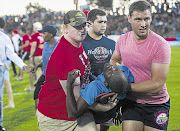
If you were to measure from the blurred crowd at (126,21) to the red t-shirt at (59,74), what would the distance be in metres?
40.6

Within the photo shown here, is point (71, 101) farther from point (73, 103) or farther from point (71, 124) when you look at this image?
point (71, 124)

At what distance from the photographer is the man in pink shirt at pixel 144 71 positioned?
10.7 feet

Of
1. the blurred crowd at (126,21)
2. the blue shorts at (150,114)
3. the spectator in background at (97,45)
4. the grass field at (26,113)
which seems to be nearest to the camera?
the blue shorts at (150,114)

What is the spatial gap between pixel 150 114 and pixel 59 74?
4.27 ft

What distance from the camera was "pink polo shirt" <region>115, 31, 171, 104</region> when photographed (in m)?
3.31

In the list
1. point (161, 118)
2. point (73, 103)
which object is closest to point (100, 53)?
point (161, 118)

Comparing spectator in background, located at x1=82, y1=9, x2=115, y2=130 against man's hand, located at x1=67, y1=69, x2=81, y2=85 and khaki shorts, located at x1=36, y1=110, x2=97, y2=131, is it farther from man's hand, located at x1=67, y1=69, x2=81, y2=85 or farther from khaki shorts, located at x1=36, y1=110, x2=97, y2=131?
man's hand, located at x1=67, y1=69, x2=81, y2=85

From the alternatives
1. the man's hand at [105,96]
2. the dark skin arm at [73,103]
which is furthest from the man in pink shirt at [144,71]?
the dark skin arm at [73,103]

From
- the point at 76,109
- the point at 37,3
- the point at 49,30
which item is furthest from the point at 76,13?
the point at 37,3

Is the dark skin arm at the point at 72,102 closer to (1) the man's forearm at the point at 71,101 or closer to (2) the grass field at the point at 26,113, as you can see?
(1) the man's forearm at the point at 71,101

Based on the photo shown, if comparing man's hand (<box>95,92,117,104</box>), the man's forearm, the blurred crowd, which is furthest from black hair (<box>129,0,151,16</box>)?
the blurred crowd

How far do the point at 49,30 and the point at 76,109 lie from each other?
4559mm

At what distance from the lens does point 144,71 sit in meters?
3.49

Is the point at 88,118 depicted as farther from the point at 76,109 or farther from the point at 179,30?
the point at 179,30
